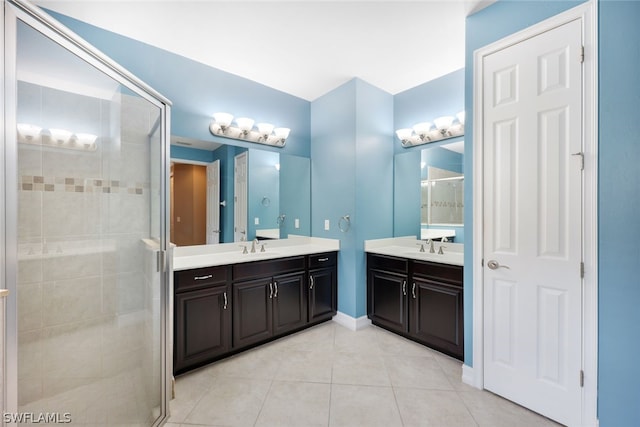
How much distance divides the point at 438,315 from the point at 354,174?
1603mm

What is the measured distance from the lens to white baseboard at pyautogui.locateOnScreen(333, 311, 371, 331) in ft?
9.36

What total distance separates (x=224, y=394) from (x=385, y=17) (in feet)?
9.86

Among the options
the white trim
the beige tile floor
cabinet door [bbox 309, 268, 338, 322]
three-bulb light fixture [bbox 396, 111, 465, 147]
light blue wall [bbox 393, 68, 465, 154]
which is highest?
light blue wall [bbox 393, 68, 465, 154]

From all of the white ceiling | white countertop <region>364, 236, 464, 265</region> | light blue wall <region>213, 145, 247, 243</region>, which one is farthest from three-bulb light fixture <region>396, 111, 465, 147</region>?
light blue wall <region>213, 145, 247, 243</region>

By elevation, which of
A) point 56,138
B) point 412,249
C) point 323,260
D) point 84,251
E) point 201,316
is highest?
point 56,138

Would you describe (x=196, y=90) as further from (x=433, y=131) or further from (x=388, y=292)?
(x=388, y=292)

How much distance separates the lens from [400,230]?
3.23 m

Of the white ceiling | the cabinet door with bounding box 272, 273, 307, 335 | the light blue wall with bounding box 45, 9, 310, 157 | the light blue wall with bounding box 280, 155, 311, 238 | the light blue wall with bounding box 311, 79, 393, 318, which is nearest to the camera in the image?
the white ceiling

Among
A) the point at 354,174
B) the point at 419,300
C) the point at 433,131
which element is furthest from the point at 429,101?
the point at 419,300

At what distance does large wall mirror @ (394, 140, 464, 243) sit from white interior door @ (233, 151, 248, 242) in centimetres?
182

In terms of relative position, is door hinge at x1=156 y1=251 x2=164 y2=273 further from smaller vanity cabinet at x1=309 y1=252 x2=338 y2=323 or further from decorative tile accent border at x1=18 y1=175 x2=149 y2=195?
smaller vanity cabinet at x1=309 y1=252 x2=338 y2=323

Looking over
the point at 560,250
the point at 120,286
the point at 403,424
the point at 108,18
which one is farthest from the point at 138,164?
the point at 560,250

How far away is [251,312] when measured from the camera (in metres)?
2.38

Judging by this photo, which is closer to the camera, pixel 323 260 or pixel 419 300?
pixel 419 300
